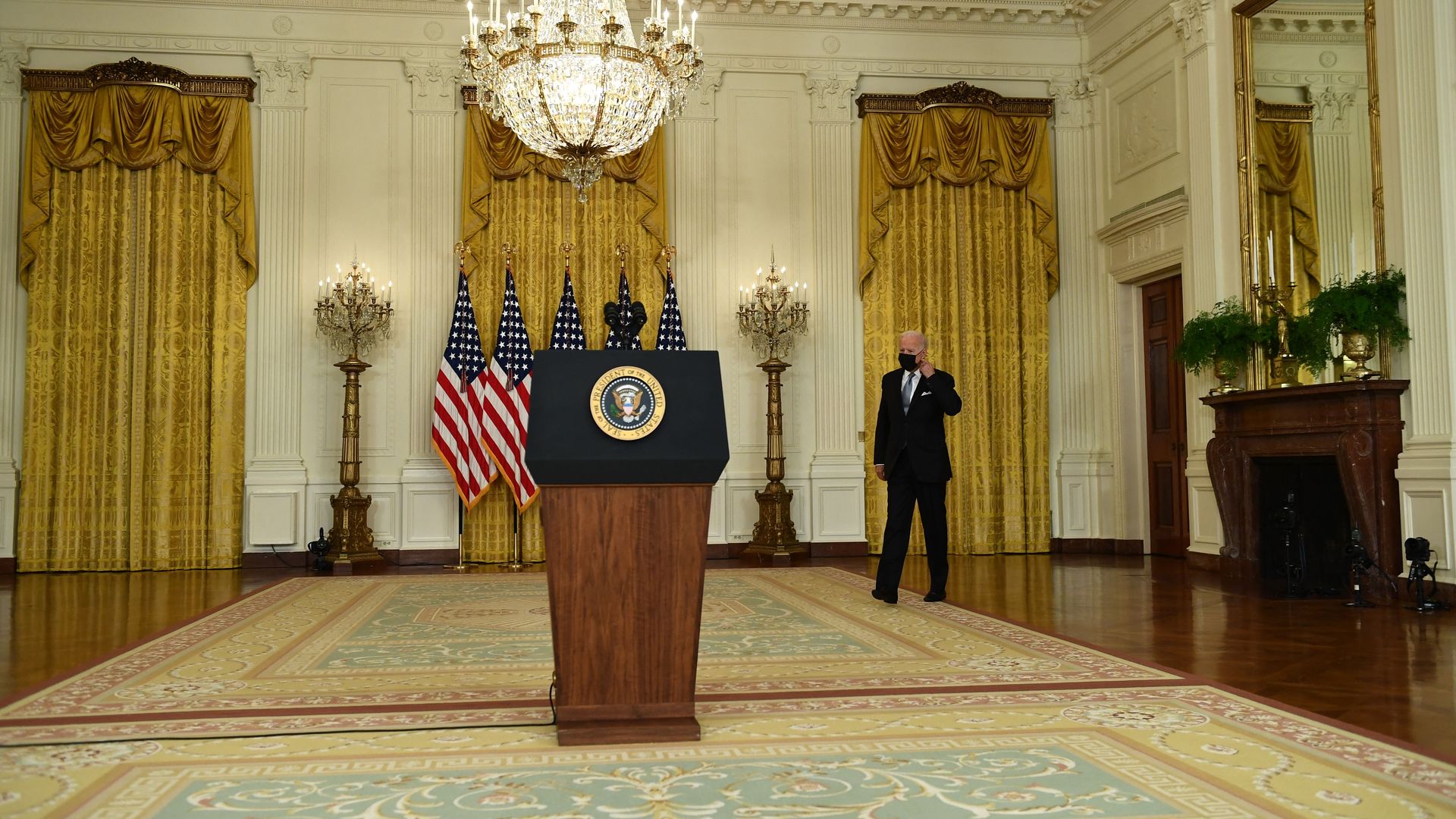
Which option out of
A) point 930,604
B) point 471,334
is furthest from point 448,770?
point 471,334

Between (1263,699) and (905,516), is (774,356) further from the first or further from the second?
(1263,699)

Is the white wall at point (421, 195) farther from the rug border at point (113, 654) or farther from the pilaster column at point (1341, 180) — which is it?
the pilaster column at point (1341, 180)

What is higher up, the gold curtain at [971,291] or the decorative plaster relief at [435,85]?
the decorative plaster relief at [435,85]

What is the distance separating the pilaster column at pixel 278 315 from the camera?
10.2 m

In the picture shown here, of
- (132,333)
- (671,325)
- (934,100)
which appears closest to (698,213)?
(671,325)

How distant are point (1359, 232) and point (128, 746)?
7.63m

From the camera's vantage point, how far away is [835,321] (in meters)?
11.1

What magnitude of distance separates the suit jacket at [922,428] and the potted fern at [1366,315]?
2703 millimetres

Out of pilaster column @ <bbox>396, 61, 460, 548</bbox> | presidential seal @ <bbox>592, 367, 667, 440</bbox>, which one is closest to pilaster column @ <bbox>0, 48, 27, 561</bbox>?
pilaster column @ <bbox>396, 61, 460, 548</bbox>

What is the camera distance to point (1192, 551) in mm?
9430

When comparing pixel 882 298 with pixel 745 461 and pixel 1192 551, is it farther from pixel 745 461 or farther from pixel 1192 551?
pixel 1192 551

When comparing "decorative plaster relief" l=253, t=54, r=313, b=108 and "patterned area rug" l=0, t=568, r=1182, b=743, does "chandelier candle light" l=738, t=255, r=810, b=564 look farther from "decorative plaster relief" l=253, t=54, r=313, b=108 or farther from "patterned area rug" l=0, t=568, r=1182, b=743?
"decorative plaster relief" l=253, t=54, r=313, b=108

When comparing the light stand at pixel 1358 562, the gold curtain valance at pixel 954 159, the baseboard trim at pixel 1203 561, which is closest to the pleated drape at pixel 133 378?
the gold curtain valance at pixel 954 159

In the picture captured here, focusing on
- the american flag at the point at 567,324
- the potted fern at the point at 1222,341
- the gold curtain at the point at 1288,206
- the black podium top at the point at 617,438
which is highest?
the gold curtain at the point at 1288,206
